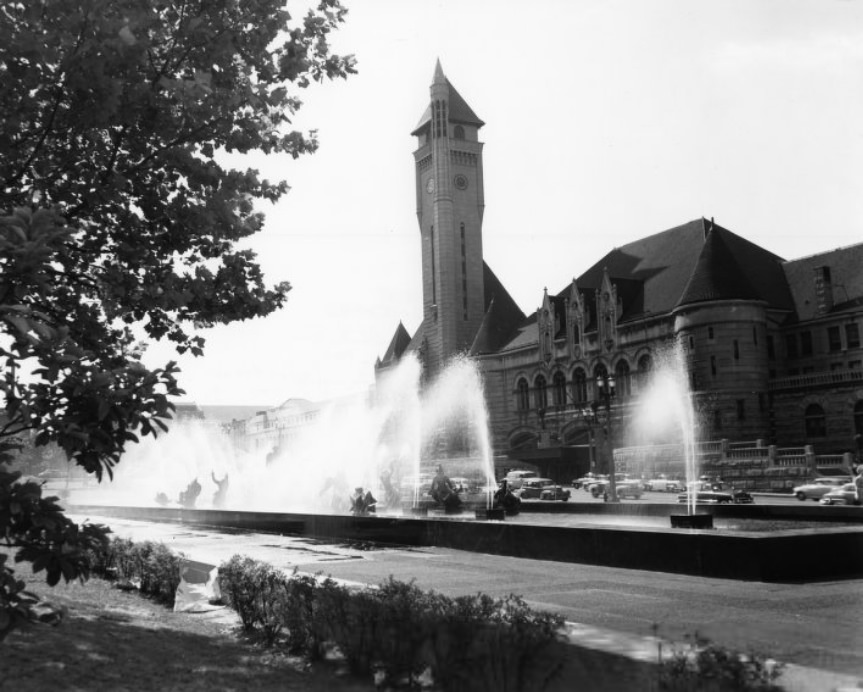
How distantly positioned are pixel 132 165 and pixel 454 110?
311 ft

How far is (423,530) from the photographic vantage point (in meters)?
20.0

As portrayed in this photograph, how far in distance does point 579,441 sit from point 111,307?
67.8 meters

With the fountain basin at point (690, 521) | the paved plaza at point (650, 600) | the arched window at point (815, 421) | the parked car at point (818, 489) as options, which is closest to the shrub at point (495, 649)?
the paved plaza at point (650, 600)

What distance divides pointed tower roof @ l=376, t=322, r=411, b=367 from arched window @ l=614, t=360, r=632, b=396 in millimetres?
40400

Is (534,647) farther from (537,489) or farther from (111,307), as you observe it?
(537,489)

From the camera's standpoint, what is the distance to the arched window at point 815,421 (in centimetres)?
5894

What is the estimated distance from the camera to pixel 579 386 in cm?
7775

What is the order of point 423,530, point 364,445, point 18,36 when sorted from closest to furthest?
point 18,36, point 423,530, point 364,445

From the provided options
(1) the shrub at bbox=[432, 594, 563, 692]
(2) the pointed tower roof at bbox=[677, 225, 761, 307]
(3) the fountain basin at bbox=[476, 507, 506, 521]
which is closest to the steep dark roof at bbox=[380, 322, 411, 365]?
(2) the pointed tower roof at bbox=[677, 225, 761, 307]

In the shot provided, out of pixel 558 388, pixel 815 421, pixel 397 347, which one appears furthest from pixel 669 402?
pixel 397 347

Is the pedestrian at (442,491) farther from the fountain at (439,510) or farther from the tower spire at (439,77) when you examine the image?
the tower spire at (439,77)

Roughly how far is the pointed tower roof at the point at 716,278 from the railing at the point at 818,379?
6.41 metres

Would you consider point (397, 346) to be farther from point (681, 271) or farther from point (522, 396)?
point (681, 271)

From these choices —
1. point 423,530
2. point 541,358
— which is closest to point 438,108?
point 541,358
